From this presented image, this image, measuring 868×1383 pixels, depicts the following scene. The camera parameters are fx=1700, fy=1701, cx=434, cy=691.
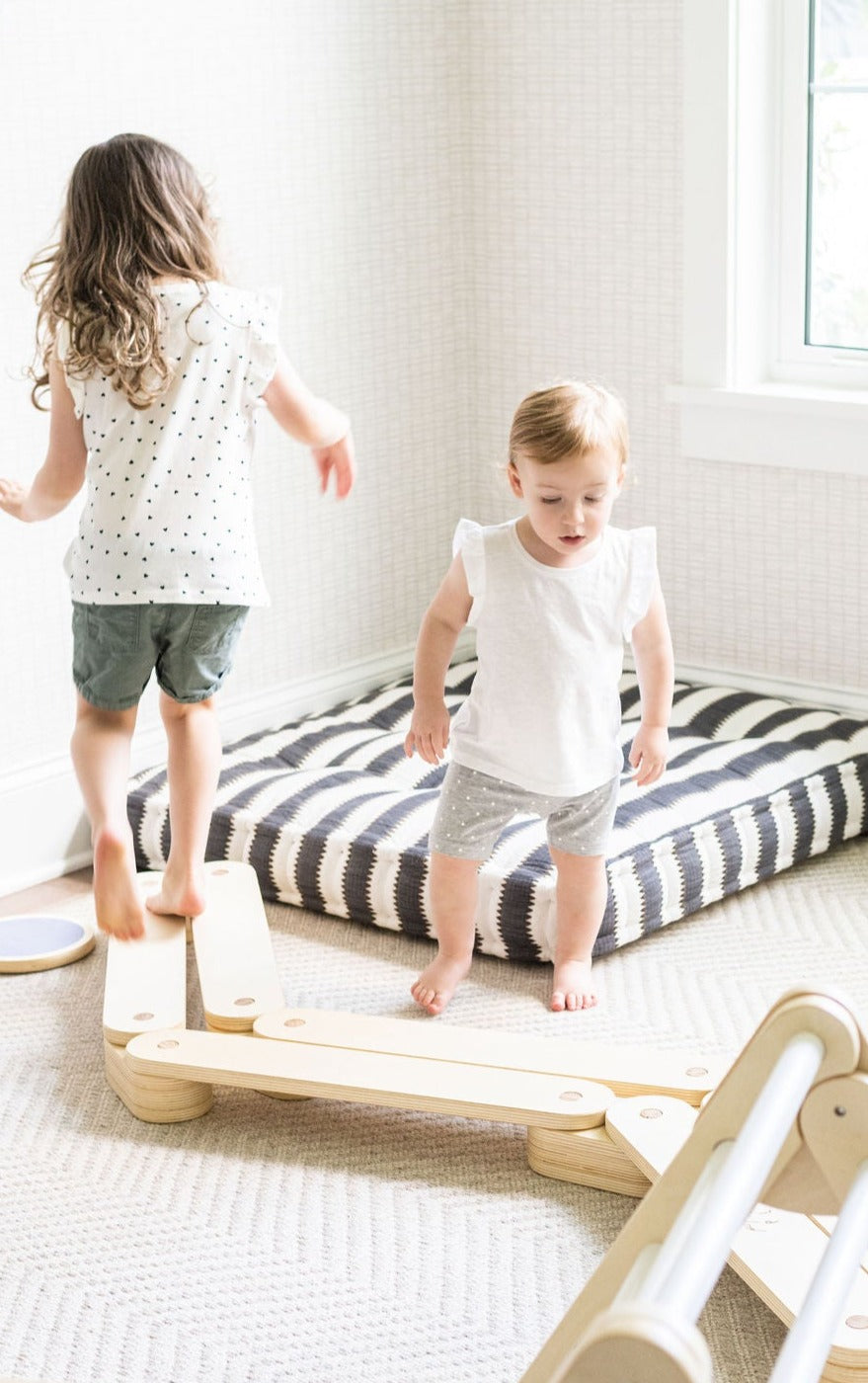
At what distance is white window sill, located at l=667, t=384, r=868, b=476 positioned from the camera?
278cm

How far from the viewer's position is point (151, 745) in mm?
2771

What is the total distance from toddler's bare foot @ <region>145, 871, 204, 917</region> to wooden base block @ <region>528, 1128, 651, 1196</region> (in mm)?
656

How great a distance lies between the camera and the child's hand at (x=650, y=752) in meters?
2.07

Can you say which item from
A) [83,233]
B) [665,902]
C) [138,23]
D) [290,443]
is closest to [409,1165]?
[665,902]

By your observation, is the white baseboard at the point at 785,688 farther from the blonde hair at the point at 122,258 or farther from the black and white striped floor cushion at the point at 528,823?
the blonde hair at the point at 122,258

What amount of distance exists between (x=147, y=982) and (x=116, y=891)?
24 centimetres

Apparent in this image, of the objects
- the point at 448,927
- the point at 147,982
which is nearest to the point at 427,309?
the point at 448,927

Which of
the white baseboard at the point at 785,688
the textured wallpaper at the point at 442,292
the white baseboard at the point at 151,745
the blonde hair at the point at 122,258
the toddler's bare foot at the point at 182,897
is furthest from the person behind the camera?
the white baseboard at the point at 785,688

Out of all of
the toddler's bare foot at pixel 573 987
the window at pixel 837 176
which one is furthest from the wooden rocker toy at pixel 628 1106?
the window at pixel 837 176

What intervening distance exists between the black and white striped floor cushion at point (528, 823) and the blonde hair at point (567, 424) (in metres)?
0.59

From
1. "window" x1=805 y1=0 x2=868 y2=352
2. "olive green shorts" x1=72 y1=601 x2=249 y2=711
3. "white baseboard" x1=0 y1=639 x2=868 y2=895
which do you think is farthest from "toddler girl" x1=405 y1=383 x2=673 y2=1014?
"window" x1=805 y1=0 x2=868 y2=352

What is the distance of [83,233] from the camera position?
73.8 inches

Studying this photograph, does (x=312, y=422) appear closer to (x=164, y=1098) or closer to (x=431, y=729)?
(x=431, y=729)

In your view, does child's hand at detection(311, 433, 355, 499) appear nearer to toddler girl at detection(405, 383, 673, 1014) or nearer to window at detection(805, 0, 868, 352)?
toddler girl at detection(405, 383, 673, 1014)
